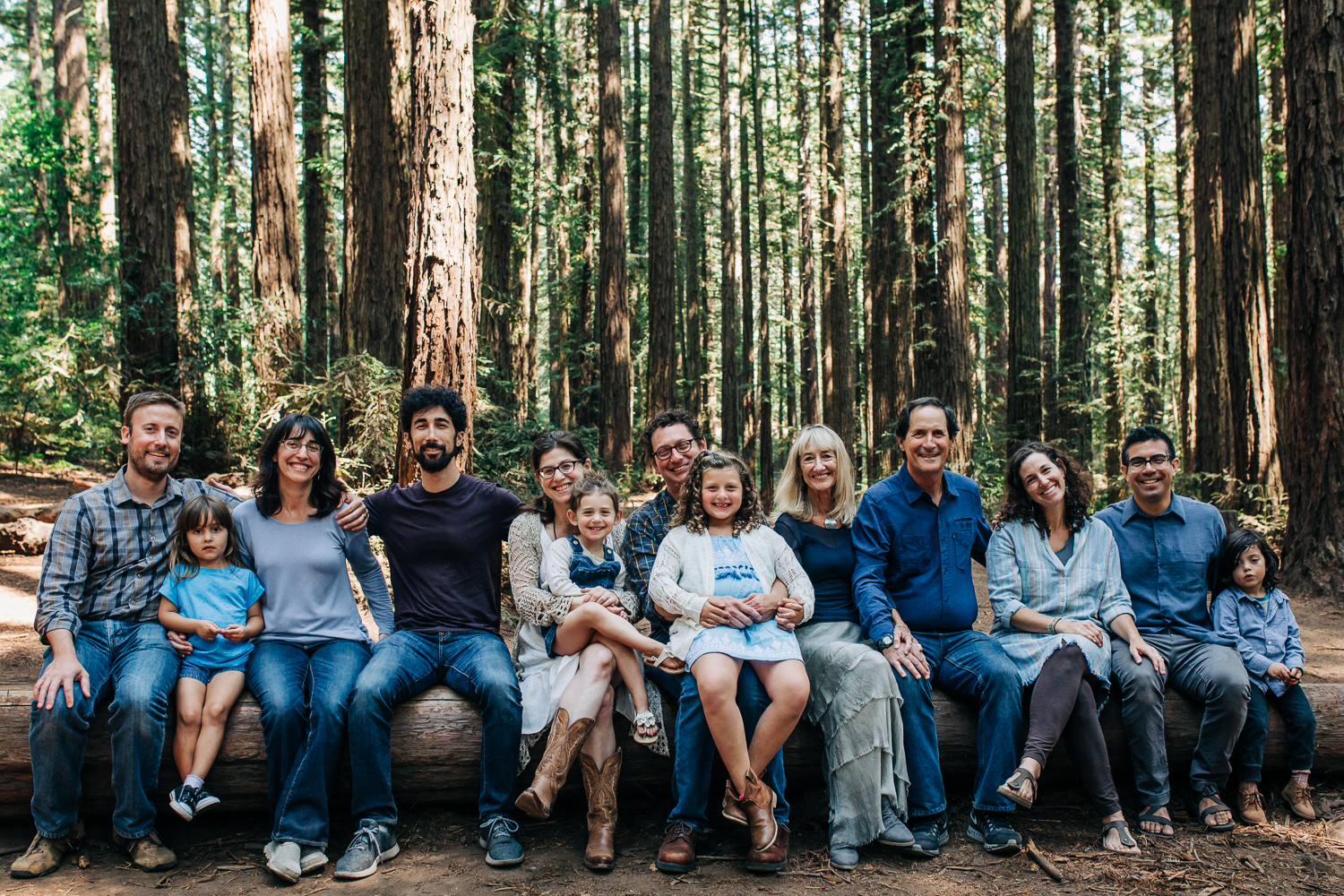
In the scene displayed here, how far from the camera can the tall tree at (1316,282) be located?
23.9 feet

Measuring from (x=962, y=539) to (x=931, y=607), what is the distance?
38 cm

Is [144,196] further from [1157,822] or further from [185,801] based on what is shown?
[1157,822]

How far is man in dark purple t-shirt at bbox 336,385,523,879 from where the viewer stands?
373 cm

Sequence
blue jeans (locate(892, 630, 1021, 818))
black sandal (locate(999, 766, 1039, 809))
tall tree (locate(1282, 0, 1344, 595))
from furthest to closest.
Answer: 1. tall tree (locate(1282, 0, 1344, 595))
2. blue jeans (locate(892, 630, 1021, 818))
3. black sandal (locate(999, 766, 1039, 809))

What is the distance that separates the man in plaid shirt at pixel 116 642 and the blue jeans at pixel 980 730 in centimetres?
273

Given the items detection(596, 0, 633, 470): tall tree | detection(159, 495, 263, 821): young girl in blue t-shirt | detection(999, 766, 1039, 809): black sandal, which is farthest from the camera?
detection(596, 0, 633, 470): tall tree

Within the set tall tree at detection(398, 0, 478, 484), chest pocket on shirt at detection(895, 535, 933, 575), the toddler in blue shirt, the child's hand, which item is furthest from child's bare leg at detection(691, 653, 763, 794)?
tall tree at detection(398, 0, 478, 484)

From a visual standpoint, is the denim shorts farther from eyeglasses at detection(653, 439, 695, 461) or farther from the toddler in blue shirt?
the toddler in blue shirt

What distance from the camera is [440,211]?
19.6 feet

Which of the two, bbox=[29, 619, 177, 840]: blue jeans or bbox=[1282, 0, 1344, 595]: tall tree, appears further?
bbox=[1282, 0, 1344, 595]: tall tree

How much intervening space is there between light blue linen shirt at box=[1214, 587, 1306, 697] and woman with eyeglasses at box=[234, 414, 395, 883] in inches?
161

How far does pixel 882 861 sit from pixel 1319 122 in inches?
289

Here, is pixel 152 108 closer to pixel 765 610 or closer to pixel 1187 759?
pixel 765 610

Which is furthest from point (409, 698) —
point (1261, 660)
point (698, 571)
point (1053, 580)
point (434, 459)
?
point (1261, 660)
